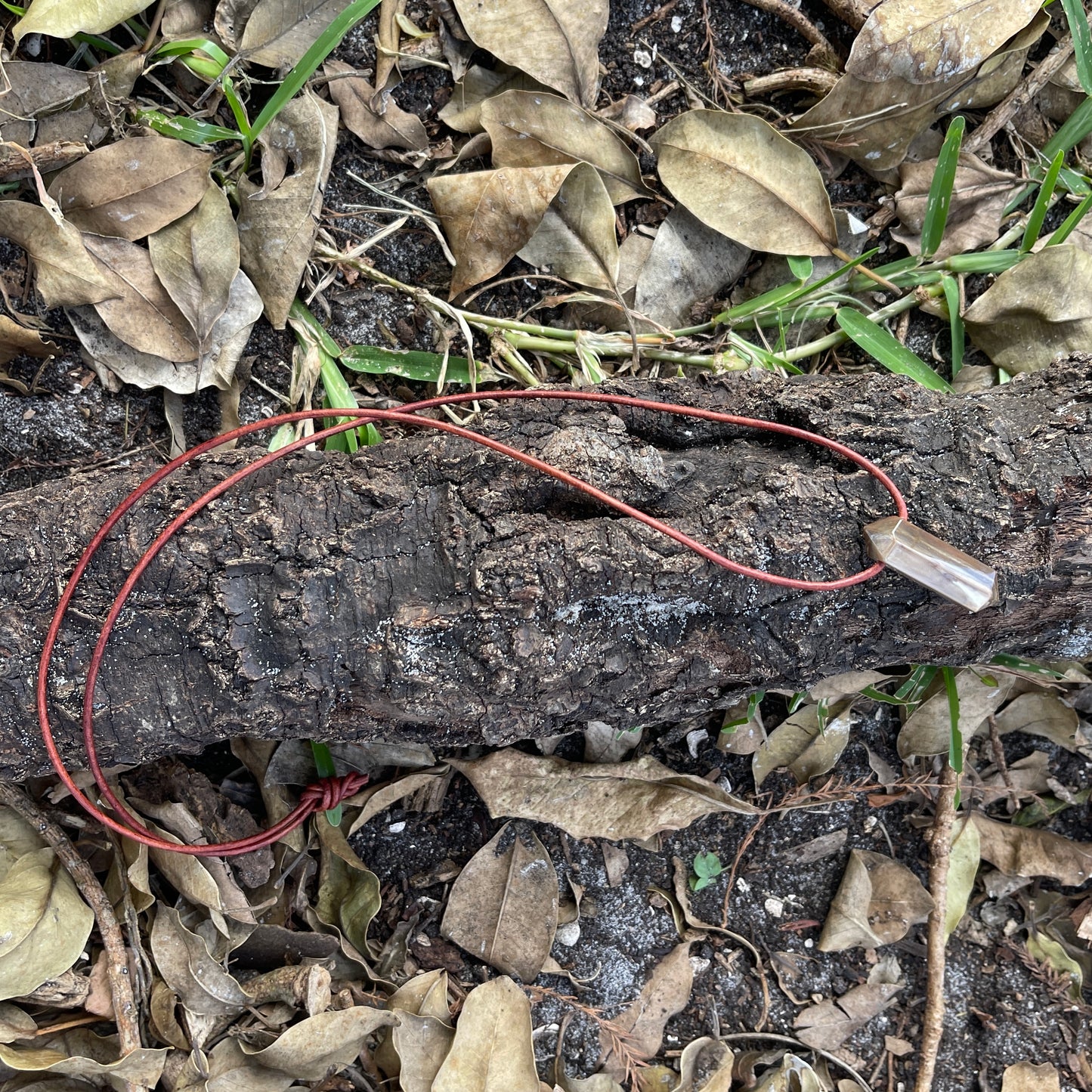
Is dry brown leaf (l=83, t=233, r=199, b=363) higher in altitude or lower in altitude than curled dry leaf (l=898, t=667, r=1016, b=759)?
higher

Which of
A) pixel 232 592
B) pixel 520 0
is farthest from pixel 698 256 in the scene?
pixel 232 592

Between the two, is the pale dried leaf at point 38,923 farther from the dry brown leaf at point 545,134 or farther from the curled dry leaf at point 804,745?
the dry brown leaf at point 545,134

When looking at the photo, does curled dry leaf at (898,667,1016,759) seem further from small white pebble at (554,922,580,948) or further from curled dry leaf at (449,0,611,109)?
curled dry leaf at (449,0,611,109)

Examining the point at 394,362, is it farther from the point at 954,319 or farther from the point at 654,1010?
the point at 654,1010

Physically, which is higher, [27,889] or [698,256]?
[698,256]

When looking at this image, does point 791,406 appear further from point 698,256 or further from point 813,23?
point 813,23

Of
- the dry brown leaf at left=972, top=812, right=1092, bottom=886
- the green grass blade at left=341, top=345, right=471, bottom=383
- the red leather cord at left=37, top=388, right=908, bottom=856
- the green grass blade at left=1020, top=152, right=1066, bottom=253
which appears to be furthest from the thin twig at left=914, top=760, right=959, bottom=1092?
the green grass blade at left=341, top=345, right=471, bottom=383
